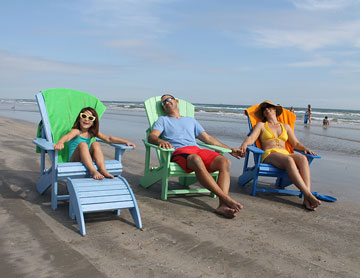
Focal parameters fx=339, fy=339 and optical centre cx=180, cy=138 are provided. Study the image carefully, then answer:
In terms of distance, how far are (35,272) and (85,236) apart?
0.61 metres

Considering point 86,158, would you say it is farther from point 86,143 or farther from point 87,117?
point 87,117

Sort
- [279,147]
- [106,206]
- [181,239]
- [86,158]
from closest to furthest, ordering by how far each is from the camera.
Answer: [181,239], [106,206], [86,158], [279,147]

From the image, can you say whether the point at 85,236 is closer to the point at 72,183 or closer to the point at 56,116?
the point at 72,183

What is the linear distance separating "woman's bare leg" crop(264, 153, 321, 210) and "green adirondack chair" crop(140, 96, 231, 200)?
643mm

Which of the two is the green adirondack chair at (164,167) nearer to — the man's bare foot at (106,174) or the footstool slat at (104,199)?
the man's bare foot at (106,174)

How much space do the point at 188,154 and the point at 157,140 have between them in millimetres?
432

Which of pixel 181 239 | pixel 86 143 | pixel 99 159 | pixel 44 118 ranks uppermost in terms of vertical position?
pixel 44 118

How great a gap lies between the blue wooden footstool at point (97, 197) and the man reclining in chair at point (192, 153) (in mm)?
891

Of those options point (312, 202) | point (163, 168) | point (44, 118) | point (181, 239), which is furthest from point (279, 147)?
point (44, 118)

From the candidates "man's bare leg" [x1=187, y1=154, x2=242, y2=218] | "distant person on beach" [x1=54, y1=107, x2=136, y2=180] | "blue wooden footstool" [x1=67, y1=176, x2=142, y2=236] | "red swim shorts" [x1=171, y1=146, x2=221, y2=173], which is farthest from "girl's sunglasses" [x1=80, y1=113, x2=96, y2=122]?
"man's bare leg" [x1=187, y1=154, x2=242, y2=218]

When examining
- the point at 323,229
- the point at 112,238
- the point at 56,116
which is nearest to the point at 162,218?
the point at 112,238

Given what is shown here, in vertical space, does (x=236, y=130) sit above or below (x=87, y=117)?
below

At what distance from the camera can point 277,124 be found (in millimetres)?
4688

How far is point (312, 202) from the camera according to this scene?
369cm
